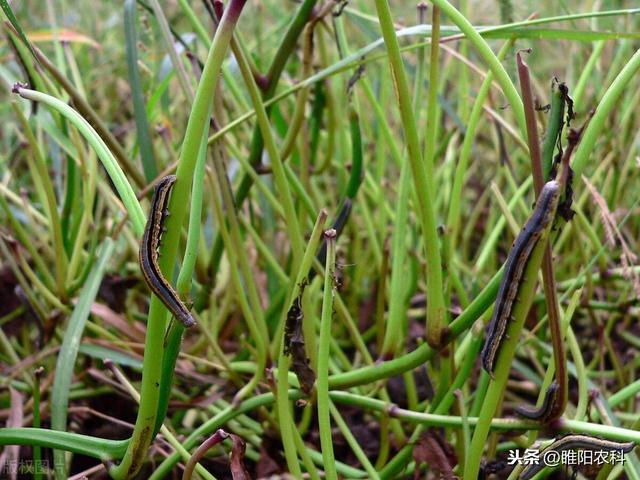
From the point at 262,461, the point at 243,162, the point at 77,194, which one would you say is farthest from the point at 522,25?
the point at 77,194

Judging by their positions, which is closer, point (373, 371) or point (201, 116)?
point (201, 116)

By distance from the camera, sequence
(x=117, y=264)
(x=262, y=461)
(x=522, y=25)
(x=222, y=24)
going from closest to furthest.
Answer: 1. (x=222, y=24)
2. (x=522, y=25)
3. (x=262, y=461)
4. (x=117, y=264)

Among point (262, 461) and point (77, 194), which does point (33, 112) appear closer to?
point (77, 194)

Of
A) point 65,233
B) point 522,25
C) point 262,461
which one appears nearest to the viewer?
point 522,25

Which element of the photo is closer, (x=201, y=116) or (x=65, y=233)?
(x=201, y=116)

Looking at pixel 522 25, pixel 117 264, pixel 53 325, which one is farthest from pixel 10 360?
pixel 522 25

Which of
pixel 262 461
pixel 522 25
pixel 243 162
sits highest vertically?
pixel 522 25

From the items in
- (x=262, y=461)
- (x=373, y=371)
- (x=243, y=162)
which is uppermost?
(x=243, y=162)

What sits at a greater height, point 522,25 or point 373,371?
point 522,25

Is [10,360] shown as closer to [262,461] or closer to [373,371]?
[262,461]
